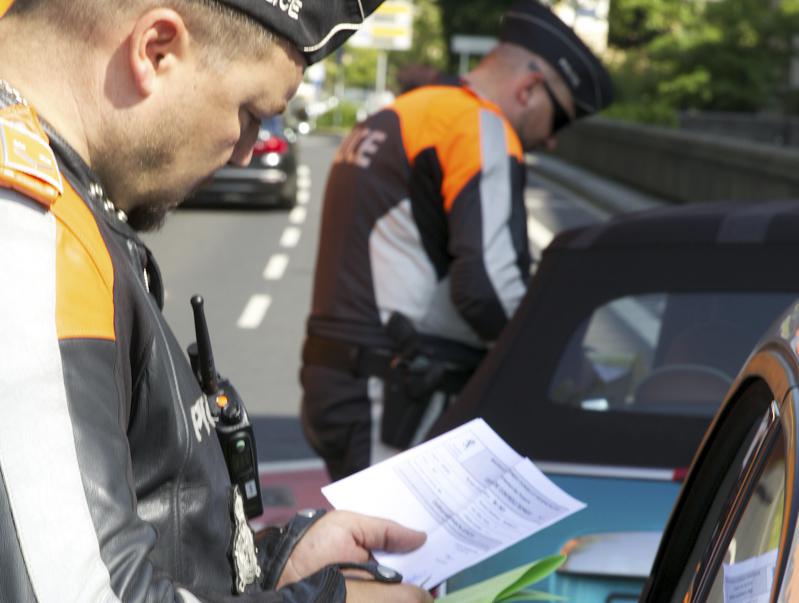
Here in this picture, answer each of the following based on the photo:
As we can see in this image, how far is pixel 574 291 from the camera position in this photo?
3.62m

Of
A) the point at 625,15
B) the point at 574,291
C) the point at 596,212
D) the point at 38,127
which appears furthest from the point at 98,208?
the point at 625,15

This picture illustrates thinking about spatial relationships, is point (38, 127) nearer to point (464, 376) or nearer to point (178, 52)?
point (178, 52)

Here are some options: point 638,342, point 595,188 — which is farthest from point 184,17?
point 595,188

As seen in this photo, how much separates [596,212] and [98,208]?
801 inches

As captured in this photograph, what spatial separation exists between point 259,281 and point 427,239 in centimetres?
1098

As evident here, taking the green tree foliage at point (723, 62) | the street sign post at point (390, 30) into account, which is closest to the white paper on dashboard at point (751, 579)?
the green tree foliage at point (723, 62)

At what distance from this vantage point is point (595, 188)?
78.4ft

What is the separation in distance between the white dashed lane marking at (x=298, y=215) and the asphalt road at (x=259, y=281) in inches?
0.5

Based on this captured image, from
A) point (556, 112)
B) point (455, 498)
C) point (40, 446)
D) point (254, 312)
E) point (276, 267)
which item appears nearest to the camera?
point (40, 446)

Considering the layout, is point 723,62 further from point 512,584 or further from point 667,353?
point 512,584

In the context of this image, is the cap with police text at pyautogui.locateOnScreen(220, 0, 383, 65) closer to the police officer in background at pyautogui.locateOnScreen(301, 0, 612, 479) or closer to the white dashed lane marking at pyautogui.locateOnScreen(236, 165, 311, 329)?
the police officer in background at pyautogui.locateOnScreen(301, 0, 612, 479)

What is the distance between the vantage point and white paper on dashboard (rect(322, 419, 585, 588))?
212 cm

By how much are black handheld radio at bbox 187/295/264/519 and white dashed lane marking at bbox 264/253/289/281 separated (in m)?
13.3

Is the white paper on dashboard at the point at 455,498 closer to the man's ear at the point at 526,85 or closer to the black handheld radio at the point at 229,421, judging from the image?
the black handheld radio at the point at 229,421
